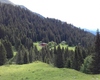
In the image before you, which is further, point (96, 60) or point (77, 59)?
point (77, 59)

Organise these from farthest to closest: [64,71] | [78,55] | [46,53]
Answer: [46,53], [78,55], [64,71]

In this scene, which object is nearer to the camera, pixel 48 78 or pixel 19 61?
pixel 48 78

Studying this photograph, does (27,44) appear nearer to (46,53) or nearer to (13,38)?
(13,38)

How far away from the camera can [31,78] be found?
1310 inches

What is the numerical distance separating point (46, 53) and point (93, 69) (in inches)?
3398

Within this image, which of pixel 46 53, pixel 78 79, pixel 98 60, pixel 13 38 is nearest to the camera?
pixel 78 79

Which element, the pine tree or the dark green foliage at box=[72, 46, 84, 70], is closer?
the pine tree

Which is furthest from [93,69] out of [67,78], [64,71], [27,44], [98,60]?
[27,44]

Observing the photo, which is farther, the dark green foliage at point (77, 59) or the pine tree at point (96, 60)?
the dark green foliage at point (77, 59)

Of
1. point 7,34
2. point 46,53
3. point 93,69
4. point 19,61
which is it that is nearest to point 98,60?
point 93,69

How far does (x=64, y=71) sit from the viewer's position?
3659 centimetres

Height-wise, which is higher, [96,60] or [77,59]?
[96,60]

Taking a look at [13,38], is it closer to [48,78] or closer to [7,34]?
[7,34]

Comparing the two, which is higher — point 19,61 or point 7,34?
point 7,34
